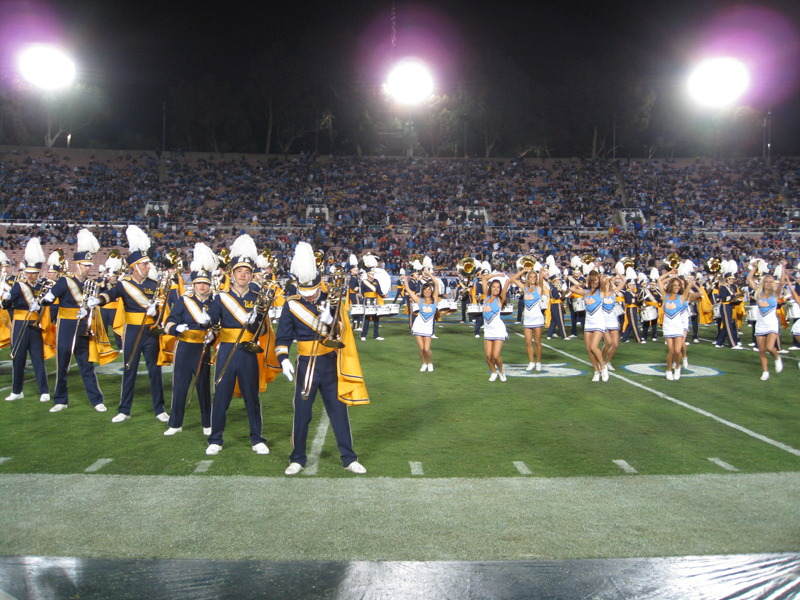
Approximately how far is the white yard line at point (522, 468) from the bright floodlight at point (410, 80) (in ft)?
145

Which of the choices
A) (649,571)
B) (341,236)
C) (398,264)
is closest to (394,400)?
(649,571)

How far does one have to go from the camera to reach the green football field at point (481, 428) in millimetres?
5684

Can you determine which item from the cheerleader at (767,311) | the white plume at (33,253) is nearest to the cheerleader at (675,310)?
the cheerleader at (767,311)

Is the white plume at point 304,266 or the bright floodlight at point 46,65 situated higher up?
the bright floodlight at point 46,65

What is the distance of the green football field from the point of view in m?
5.68

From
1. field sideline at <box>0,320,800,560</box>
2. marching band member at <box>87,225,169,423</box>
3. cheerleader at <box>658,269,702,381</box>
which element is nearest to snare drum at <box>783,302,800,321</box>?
cheerleader at <box>658,269,702,381</box>

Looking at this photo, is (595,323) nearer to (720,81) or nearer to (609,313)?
(609,313)

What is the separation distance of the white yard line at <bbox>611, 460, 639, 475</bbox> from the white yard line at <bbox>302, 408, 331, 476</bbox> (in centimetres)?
259

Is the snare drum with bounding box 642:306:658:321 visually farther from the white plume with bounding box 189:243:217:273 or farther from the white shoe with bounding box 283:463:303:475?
the white shoe with bounding box 283:463:303:475

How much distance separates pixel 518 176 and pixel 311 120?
58.7 ft

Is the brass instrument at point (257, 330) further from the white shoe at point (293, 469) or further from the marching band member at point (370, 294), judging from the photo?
the marching band member at point (370, 294)

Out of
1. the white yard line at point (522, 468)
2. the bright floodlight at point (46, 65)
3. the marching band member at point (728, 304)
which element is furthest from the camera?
the bright floodlight at point (46, 65)

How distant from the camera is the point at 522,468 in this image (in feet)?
18.4

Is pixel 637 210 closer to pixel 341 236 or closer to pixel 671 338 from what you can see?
pixel 341 236
